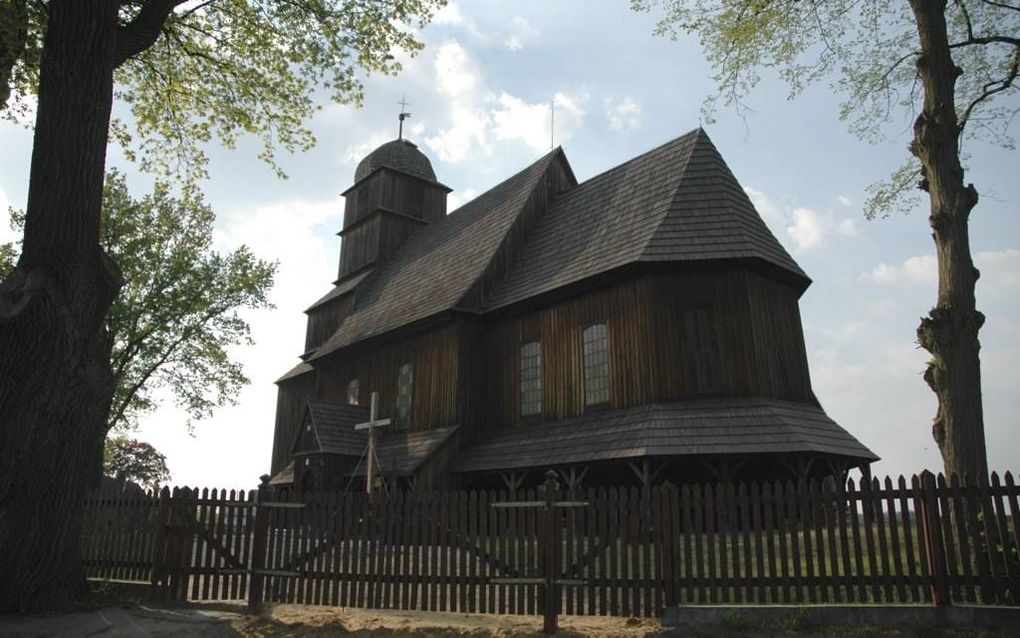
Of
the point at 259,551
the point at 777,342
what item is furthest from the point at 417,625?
the point at 777,342

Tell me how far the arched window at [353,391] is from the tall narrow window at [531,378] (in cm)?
732

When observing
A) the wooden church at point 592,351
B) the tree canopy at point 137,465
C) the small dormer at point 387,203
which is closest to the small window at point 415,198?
the small dormer at point 387,203

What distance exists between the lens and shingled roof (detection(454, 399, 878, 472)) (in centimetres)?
1341

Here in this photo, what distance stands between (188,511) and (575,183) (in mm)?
17940

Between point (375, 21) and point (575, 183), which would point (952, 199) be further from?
point (575, 183)

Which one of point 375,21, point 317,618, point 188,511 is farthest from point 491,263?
point 317,618

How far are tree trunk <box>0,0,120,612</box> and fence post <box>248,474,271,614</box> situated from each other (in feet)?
6.74

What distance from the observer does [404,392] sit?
21281mm

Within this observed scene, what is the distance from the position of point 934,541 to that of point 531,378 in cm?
1183

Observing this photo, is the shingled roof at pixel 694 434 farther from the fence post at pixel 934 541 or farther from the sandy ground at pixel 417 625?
the sandy ground at pixel 417 625

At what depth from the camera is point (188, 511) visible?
10.2 meters

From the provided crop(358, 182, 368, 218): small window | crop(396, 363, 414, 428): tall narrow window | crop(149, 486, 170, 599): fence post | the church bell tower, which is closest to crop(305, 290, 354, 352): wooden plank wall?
the church bell tower

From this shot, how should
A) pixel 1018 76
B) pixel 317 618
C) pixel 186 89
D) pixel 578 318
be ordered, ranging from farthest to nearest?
pixel 578 318, pixel 186 89, pixel 1018 76, pixel 317 618

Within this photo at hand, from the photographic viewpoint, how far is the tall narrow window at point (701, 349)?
15141mm
